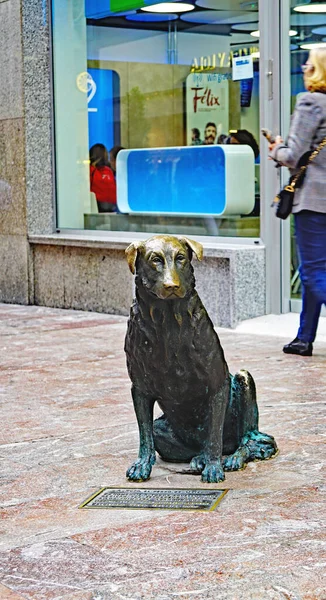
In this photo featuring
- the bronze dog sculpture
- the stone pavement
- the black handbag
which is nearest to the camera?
the stone pavement

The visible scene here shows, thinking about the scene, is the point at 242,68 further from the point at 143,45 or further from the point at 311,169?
the point at 311,169

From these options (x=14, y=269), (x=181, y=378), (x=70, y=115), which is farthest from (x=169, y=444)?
(x=70, y=115)

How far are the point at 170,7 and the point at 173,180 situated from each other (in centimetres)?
173

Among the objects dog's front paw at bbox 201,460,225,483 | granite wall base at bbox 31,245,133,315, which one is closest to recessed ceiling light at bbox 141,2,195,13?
granite wall base at bbox 31,245,133,315

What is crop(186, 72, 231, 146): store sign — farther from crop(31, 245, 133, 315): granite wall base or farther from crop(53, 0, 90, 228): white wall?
crop(53, 0, 90, 228): white wall

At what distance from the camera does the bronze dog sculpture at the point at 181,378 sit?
13.5ft

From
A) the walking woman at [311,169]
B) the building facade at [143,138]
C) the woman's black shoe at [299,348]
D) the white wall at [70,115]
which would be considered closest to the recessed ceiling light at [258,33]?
the building facade at [143,138]

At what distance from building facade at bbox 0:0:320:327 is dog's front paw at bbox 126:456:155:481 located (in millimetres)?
4670

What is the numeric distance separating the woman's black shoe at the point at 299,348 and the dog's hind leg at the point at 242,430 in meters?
2.89

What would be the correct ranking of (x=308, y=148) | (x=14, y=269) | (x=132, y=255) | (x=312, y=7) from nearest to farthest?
(x=132, y=255), (x=308, y=148), (x=312, y=7), (x=14, y=269)

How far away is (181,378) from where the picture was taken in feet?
14.2

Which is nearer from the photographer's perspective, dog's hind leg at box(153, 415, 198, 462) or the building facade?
dog's hind leg at box(153, 415, 198, 462)

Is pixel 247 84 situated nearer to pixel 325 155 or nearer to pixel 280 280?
pixel 280 280

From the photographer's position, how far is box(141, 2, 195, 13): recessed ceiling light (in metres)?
10.2
